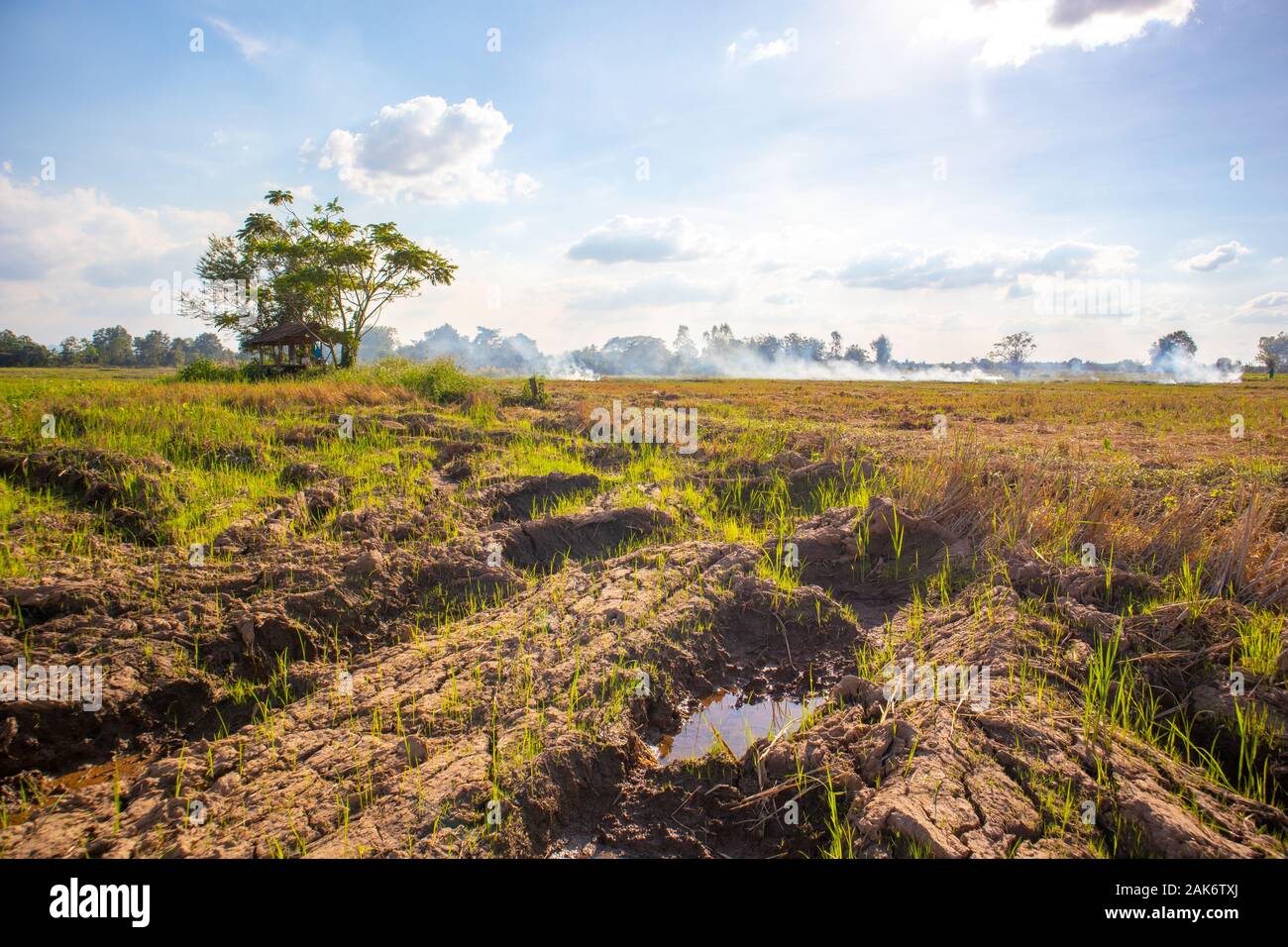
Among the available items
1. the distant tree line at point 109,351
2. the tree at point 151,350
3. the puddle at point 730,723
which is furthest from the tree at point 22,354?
the puddle at point 730,723

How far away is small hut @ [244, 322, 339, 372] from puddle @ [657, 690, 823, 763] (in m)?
22.4

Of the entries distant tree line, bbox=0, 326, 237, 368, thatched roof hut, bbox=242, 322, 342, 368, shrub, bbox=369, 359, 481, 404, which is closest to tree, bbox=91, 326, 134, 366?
distant tree line, bbox=0, 326, 237, 368

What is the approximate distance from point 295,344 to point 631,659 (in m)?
24.6

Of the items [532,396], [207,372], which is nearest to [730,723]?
[532,396]

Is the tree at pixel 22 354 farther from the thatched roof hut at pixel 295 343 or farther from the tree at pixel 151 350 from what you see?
the thatched roof hut at pixel 295 343

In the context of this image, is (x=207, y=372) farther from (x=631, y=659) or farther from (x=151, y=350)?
(x=151, y=350)

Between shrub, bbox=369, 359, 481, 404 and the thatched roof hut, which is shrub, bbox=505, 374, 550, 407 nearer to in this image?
shrub, bbox=369, 359, 481, 404

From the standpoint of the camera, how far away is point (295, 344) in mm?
23547

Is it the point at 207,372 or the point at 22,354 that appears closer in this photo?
the point at 207,372

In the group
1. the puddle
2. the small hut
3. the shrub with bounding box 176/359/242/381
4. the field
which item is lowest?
the puddle

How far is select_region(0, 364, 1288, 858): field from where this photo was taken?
2539mm

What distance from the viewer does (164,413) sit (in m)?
8.51
